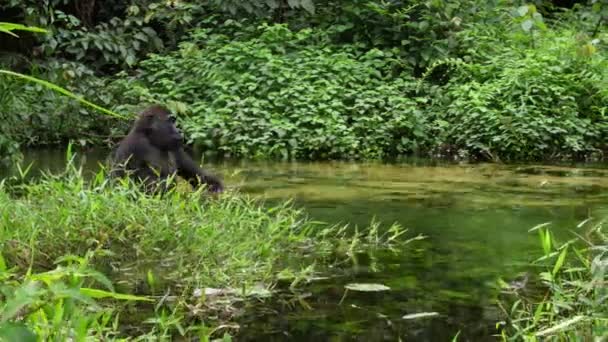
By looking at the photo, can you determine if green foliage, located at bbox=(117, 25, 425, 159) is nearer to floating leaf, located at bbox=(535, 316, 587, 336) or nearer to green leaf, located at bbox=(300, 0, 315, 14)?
green leaf, located at bbox=(300, 0, 315, 14)

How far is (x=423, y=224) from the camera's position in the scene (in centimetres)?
645

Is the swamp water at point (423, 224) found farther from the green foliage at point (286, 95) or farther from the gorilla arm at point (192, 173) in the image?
the green foliage at point (286, 95)

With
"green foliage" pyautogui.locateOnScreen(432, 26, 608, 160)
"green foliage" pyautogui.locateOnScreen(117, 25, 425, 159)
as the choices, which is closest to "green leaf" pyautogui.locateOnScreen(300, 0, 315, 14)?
"green foliage" pyautogui.locateOnScreen(117, 25, 425, 159)

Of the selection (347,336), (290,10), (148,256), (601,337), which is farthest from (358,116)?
(601,337)

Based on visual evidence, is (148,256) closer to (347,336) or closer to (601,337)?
(347,336)

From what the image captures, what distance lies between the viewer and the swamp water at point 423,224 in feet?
13.5

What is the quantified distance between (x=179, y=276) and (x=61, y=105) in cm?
777

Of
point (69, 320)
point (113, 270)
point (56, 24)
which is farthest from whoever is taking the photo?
point (56, 24)

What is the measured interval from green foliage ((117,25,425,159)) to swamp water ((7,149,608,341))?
2.31 ft

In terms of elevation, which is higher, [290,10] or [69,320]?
[290,10]

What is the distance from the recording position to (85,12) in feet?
46.9

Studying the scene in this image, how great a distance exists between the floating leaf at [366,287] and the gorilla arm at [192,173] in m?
2.35

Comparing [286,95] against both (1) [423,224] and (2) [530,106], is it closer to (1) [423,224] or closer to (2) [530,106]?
(2) [530,106]

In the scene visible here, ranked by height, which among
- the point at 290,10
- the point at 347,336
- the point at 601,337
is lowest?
the point at 347,336
